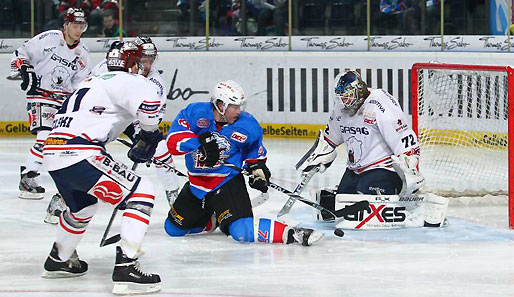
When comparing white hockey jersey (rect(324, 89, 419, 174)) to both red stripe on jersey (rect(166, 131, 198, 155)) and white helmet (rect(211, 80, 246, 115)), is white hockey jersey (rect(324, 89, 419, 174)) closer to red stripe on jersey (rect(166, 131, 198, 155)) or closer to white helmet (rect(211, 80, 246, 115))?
white helmet (rect(211, 80, 246, 115))

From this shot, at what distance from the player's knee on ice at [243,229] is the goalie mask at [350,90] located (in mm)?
937

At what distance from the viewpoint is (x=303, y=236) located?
5.61m

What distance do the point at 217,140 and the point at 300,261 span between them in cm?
89

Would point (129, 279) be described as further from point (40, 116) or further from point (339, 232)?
point (40, 116)

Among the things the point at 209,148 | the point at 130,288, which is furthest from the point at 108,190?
the point at 209,148

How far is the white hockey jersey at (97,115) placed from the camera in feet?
15.0

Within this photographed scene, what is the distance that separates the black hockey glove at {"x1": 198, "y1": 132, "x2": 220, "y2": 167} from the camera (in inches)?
217

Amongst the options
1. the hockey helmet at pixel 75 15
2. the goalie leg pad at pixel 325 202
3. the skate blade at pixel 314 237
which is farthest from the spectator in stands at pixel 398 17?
the skate blade at pixel 314 237

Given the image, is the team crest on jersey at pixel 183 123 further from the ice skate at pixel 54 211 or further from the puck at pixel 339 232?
the ice skate at pixel 54 211

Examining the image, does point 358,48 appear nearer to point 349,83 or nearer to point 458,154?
point 458,154

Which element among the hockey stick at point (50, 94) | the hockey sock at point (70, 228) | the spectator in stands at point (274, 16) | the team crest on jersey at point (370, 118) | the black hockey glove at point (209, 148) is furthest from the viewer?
the spectator in stands at point (274, 16)

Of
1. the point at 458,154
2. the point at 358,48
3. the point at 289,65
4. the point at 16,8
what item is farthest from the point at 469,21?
the point at 16,8

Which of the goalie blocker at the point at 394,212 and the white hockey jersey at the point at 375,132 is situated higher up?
the white hockey jersey at the point at 375,132

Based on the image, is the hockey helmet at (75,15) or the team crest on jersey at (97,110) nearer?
the team crest on jersey at (97,110)
